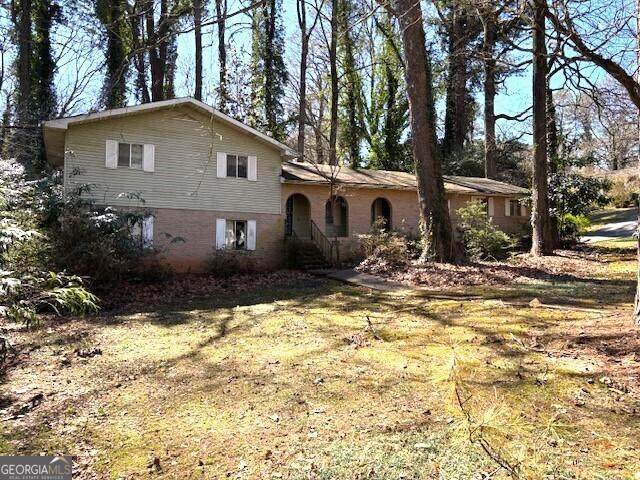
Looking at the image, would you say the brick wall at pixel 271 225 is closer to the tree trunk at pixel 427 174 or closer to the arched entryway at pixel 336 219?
the arched entryway at pixel 336 219

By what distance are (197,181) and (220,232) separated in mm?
2081

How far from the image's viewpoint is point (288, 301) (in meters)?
10.2

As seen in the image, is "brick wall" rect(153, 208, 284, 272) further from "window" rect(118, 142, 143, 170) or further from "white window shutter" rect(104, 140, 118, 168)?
"white window shutter" rect(104, 140, 118, 168)

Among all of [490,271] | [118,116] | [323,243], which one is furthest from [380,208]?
[118,116]

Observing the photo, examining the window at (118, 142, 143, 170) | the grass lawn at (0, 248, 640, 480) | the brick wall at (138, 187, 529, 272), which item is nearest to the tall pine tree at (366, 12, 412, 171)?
the brick wall at (138, 187, 529, 272)

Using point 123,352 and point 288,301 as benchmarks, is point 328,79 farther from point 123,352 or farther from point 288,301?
point 123,352

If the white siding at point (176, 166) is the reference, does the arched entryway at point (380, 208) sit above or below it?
below

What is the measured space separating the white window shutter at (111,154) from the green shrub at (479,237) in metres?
12.6

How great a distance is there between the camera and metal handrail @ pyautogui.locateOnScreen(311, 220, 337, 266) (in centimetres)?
1777

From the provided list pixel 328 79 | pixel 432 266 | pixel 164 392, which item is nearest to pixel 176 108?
pixel 432 266

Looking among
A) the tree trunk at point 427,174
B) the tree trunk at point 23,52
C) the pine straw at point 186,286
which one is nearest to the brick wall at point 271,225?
the pine straw at point 186,286

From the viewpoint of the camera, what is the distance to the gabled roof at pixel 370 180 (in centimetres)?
1825

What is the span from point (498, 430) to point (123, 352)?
5398 millimetres

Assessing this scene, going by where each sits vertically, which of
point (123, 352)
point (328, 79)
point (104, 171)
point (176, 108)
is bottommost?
point (123, 352)
